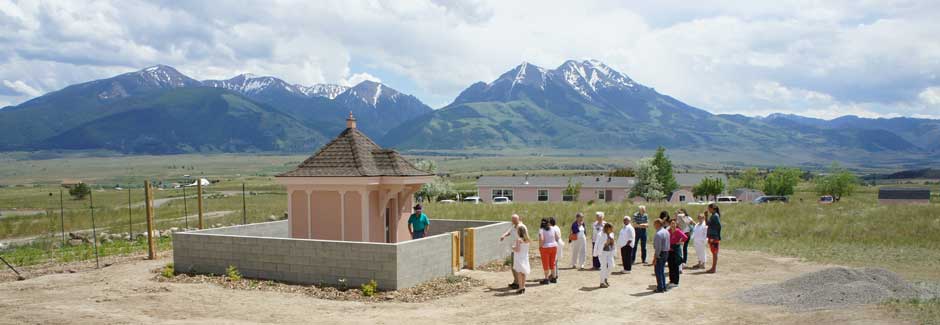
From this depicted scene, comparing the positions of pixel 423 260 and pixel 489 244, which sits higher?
pixel 423 260

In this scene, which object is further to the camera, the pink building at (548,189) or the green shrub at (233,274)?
the pink building at (548,189)

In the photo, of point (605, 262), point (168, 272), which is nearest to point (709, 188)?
point (605, 262)

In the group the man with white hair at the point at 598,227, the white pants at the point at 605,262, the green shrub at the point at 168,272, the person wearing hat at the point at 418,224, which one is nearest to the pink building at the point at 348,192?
the person wearing hat at the point at 418,224

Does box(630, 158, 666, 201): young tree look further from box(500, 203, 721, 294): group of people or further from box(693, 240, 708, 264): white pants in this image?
box(693, 240, 708, 264): white pants

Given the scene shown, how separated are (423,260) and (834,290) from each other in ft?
28.3

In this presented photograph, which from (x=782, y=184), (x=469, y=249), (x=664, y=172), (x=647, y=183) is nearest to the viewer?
(x=469, y=249)

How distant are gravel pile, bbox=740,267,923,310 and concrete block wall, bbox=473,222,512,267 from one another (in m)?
7.05

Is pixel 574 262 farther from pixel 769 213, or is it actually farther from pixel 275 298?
pixel 769 213

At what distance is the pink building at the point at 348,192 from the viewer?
17594mm

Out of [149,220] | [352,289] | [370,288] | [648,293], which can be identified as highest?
[149,220]

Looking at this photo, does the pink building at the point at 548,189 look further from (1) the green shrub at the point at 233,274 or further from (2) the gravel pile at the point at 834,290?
(2) the gravel pile at the point at 834,290

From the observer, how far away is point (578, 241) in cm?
1772

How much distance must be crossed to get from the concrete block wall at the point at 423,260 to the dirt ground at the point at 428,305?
3.44 feet

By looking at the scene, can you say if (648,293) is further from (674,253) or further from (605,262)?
(674,253)
